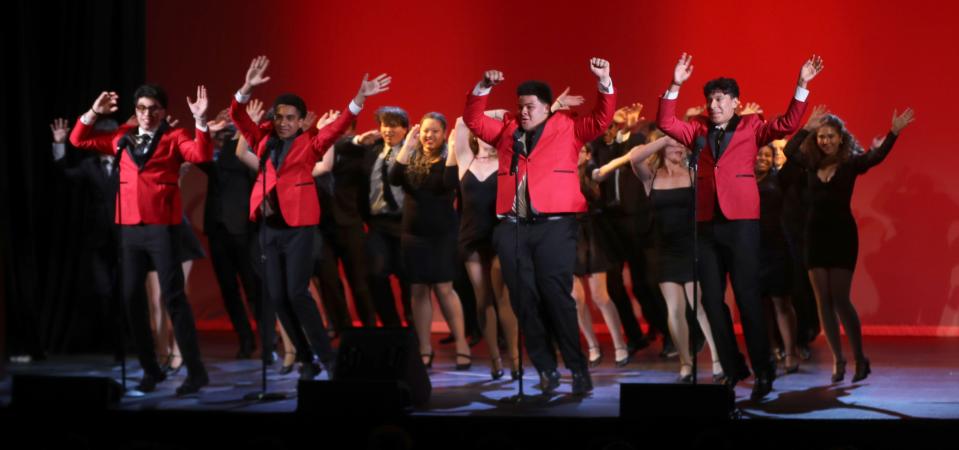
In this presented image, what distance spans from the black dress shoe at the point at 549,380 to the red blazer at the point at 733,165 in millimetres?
1019

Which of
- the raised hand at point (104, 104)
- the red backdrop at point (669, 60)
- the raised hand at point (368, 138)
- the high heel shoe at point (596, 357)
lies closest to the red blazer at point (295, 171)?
the raised hand at point (104, 104)

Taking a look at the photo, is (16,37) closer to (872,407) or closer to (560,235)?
(560,235)

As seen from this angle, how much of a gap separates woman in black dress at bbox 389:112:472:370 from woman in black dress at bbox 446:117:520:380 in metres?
0.12

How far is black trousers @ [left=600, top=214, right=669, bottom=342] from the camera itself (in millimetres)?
8414

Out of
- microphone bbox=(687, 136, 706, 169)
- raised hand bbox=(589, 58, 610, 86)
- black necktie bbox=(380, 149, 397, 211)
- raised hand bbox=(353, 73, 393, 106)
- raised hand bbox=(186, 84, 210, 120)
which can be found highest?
raised hand bbox=(589, 58, 610, 86)

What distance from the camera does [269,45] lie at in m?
10.2

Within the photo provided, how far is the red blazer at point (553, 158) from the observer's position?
6.05 metres

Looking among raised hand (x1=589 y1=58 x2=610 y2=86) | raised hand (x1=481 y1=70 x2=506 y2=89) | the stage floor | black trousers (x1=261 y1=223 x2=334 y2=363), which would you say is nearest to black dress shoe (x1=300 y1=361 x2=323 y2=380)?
the stage floor

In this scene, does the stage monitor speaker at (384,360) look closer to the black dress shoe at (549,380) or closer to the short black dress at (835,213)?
the black dress shoe at (549,380)

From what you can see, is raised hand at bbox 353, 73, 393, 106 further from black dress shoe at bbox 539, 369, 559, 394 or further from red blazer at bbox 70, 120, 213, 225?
black dress shoe at bbox 539, 369, 559, 394

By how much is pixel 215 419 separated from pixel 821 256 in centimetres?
326

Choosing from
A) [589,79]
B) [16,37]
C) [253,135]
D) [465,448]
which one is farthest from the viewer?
[589,79]

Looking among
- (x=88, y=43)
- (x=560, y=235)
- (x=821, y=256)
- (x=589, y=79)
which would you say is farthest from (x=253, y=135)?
(x=589, y=79)

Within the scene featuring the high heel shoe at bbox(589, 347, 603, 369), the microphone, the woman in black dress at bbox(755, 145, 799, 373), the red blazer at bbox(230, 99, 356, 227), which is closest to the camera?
the microphone
